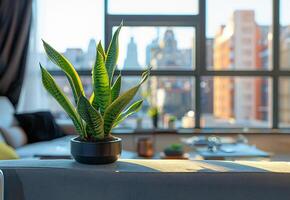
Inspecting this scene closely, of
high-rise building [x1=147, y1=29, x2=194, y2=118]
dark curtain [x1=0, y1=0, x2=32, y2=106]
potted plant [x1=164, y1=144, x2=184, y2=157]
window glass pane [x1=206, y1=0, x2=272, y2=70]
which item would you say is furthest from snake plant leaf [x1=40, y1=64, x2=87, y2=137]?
window glass pane [x1=206, y1=0, x2=272, y2=70]

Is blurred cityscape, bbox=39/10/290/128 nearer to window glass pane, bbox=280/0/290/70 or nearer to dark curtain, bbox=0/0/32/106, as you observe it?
window glass pane, bbox=280/0/290/70

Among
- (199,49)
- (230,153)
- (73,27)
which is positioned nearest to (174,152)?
(230,153)

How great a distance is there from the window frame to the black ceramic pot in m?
4.07

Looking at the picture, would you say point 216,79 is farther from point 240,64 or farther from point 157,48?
point 157,48

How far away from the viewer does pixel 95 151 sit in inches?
47.8

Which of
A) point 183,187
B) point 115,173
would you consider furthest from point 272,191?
point 115,173

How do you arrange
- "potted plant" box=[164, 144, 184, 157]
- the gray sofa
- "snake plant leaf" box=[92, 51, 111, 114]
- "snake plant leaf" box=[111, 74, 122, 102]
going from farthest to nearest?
"potted plant" box=[164, 144, 184, 157], "snake plant leaf" box=[111, 74, 122, 102], "snake plant leaf" box=[92, 51, 111, 114], the gray sofa

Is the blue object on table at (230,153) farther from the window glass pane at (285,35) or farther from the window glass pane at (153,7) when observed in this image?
the window glass pane at (153,7)

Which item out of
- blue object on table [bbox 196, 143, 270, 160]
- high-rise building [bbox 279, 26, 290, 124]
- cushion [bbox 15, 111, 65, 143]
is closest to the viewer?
blue object on table [bbox 196, 143, 270, 160]

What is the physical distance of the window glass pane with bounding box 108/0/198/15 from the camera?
17.2 feet

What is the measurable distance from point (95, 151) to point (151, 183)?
203mm

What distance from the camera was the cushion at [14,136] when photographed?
164 inches

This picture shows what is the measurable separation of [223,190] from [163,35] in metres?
4.41

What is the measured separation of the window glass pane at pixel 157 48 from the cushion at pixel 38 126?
1222 mm
